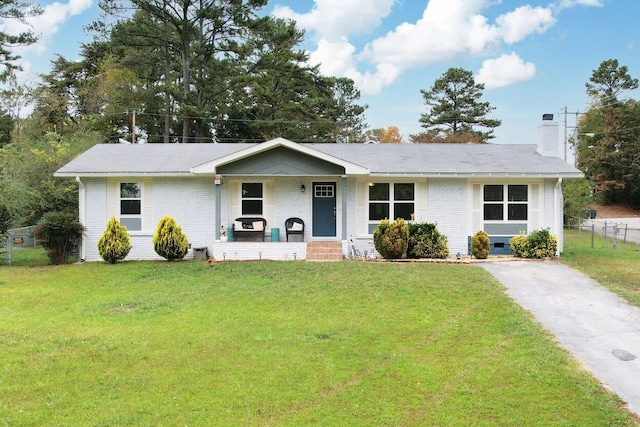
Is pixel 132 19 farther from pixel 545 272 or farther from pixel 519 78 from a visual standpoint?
pixel 545 272

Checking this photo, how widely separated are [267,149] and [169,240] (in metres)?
3.98

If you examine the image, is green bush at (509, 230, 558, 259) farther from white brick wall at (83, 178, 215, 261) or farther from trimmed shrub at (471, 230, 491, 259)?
white brick wall at (83, 178, 215, 261)

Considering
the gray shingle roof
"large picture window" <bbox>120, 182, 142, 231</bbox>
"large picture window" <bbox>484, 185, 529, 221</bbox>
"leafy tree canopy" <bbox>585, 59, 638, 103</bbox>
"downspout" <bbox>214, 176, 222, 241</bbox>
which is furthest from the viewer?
"leafy tree canopy" <bbox>585, 59, 638, 103</bbox>

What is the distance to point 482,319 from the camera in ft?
25.8

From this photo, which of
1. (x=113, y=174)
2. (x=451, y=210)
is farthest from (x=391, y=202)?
(x=113, y=174)

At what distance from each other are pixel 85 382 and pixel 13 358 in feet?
4.73

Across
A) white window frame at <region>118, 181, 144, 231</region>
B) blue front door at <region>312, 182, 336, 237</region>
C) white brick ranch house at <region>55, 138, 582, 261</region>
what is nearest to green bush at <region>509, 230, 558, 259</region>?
white brick ranch house at <region>55, 138, 582, 261</region>

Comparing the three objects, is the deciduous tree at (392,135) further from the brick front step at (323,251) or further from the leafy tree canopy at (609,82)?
the brick front step at (323,251)

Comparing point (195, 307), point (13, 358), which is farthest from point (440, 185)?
point (13, 358)

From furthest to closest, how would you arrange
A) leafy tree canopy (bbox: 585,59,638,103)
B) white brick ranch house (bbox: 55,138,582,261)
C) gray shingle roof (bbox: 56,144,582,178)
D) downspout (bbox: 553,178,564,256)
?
leafy tree canopy (bbox: 585,59,638,103) < downspout (bbox: 553,178,564,256) < gray shingle roof (bbox: 56,144,582,178) < white brick ranch house (bbox: 55,138,582,261)

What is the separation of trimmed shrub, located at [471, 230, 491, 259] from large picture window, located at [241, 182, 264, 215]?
22.1 ft

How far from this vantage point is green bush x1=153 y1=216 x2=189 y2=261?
14109 millimetres

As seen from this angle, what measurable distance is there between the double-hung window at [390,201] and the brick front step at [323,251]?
1.74 m

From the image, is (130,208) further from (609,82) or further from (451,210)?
(609,82)
